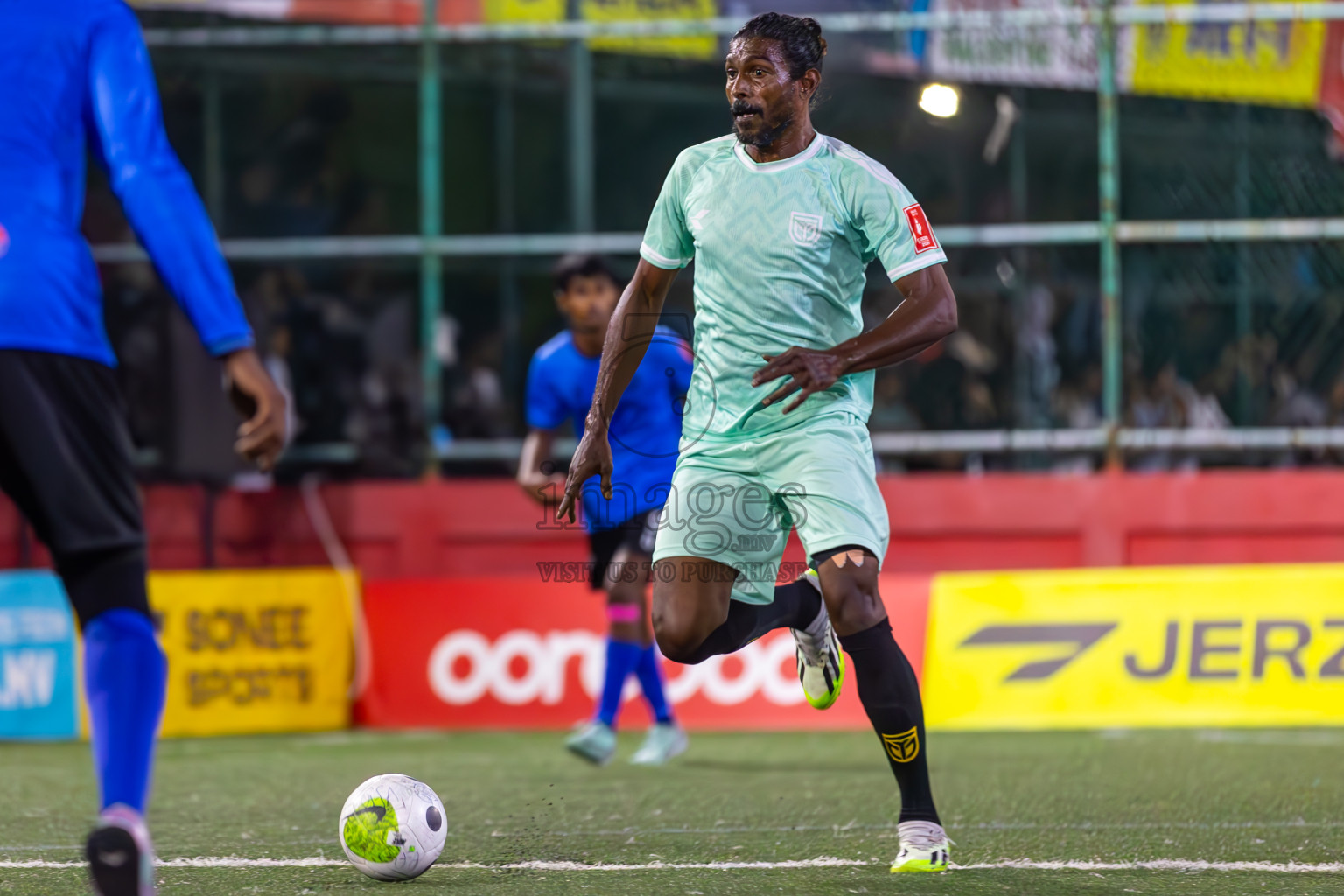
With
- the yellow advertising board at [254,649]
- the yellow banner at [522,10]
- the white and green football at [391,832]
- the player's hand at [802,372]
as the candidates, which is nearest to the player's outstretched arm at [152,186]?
the player's hand at [802,372]

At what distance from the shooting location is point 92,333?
10.1 feet

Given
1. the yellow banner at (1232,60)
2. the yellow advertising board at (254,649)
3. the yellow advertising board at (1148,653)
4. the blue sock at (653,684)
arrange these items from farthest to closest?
the yellow banner at (1232,60) → the yellow advertising board at (254,649) → the yellow advertising board at (1148,653) → the blue sock at (653,684)

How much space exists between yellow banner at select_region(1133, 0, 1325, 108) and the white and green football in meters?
9.03

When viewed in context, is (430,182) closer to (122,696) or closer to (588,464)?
(588,464)

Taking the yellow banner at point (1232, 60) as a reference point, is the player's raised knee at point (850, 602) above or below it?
below

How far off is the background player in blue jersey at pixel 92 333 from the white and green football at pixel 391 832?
3.68 feet

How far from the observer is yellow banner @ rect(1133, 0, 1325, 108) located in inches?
459

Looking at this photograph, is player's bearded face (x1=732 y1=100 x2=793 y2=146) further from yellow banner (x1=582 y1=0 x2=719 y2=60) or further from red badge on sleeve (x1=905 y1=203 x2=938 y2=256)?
yellow banner (x1=582 y1=0 x2=719 y2=60)

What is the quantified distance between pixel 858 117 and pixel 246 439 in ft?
31.4

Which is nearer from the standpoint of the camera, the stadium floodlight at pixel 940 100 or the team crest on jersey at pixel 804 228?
the team crest on jersey at pixel 804 228

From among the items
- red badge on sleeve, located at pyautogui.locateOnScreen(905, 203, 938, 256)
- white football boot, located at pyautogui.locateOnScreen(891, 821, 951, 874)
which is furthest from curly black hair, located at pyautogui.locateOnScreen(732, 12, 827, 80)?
white football boot, located at pyautogui.locateOnScreen(891, 821, 951, 874)

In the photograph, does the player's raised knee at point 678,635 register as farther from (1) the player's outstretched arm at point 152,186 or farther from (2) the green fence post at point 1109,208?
(2) the green fence post at point 1109,208

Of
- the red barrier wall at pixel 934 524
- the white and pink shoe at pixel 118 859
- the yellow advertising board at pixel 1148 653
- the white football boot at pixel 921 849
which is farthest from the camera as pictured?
the red barrier wall at pixel 934 524

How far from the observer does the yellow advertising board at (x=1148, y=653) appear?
8680 mm
